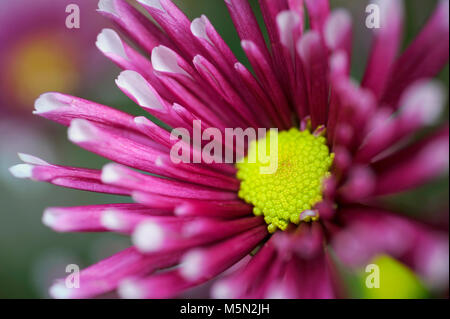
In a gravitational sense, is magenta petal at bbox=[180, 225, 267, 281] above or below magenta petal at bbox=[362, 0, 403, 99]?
below

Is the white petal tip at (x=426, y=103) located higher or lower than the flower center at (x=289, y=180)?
higher

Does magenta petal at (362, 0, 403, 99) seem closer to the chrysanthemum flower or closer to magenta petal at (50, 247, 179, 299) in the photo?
the chrysanthemum flower

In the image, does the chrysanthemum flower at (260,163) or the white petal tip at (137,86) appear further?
the white petal tip at (137,86)

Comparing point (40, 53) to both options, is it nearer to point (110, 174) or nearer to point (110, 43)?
point (110, 43)

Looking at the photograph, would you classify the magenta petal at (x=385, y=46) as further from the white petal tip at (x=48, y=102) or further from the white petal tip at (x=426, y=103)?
the white petal tip at (x=48, y=102)

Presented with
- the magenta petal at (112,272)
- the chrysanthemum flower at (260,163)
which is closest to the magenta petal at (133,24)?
the chrysanthemum flower at (260,163)

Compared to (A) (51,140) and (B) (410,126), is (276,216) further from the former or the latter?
(A) (51,140)

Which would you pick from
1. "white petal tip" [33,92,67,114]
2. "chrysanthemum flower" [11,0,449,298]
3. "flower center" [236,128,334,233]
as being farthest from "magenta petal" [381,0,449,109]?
"white petal tip" [33,92,67,114]

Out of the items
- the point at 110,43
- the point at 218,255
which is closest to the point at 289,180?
the point at 218,255
